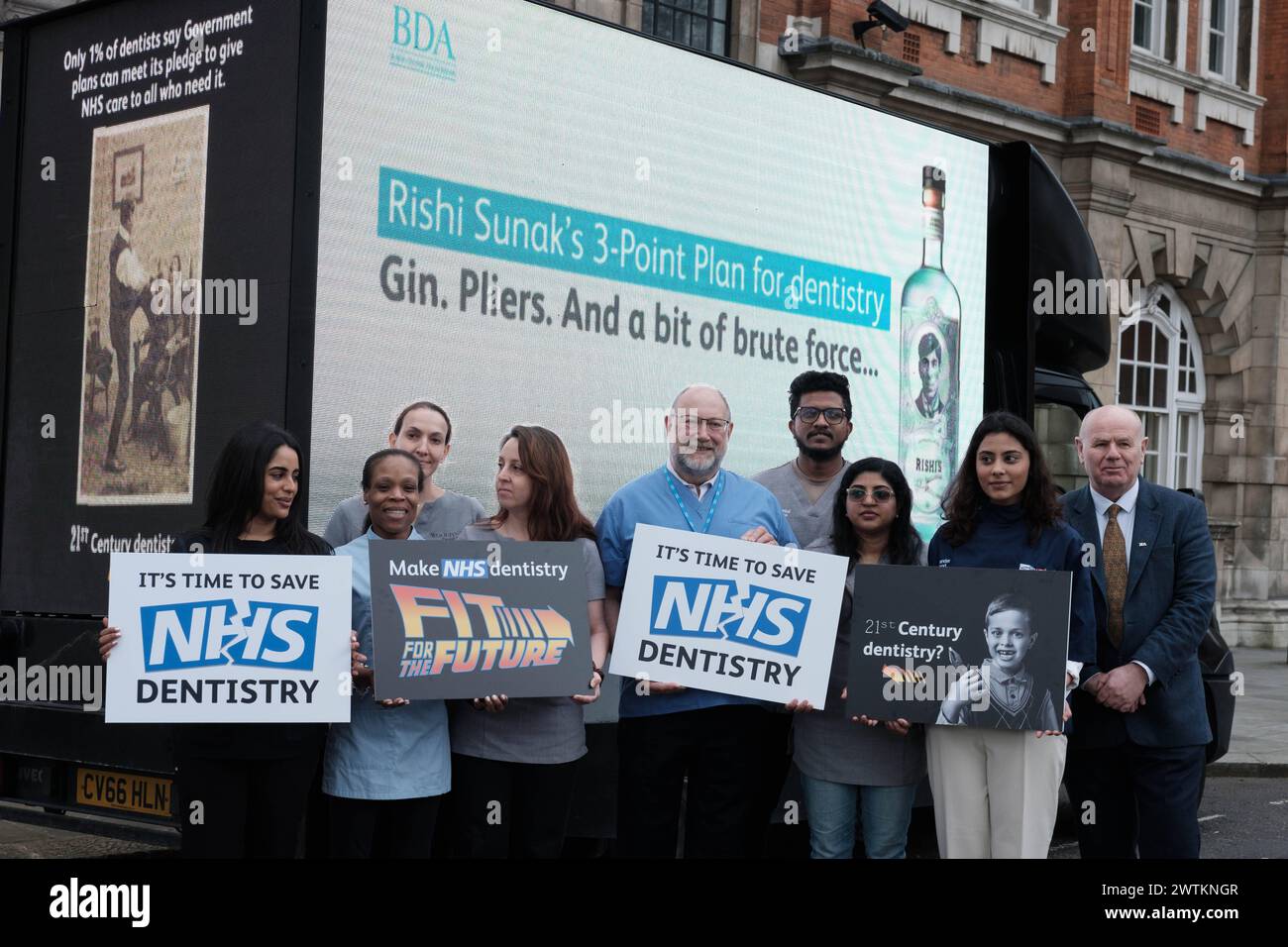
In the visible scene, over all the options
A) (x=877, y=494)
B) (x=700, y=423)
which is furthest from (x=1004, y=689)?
(x=700, y=423)

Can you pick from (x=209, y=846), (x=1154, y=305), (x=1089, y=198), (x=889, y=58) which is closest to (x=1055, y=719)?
(x=209, y=846)

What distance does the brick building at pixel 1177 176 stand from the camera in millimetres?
18906

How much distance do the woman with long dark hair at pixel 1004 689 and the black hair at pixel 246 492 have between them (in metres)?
2.05

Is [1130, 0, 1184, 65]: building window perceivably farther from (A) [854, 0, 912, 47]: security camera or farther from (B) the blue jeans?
(B) the blue jeans

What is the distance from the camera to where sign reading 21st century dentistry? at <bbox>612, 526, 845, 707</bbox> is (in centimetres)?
527

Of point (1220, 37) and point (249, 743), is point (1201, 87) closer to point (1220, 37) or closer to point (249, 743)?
point (1220, 37)

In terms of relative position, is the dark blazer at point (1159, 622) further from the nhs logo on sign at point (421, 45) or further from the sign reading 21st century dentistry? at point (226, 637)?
the nhs logo on sign at point (421, 45)

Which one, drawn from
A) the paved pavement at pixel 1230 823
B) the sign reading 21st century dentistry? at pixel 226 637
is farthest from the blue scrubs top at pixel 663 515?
the paved pavement at pixel 1230 823

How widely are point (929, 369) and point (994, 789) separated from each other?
2.92 m

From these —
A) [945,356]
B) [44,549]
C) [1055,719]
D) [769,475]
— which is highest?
[945,356]

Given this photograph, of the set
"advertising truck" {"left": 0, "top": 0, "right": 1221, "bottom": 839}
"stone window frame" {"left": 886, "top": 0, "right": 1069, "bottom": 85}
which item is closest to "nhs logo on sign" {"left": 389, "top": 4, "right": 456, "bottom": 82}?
"advertising truck" {"left": 0, "top": 0, "right": 1221, "bottom": 839}

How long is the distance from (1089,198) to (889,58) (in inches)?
156

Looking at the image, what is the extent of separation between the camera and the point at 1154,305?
21578mm
